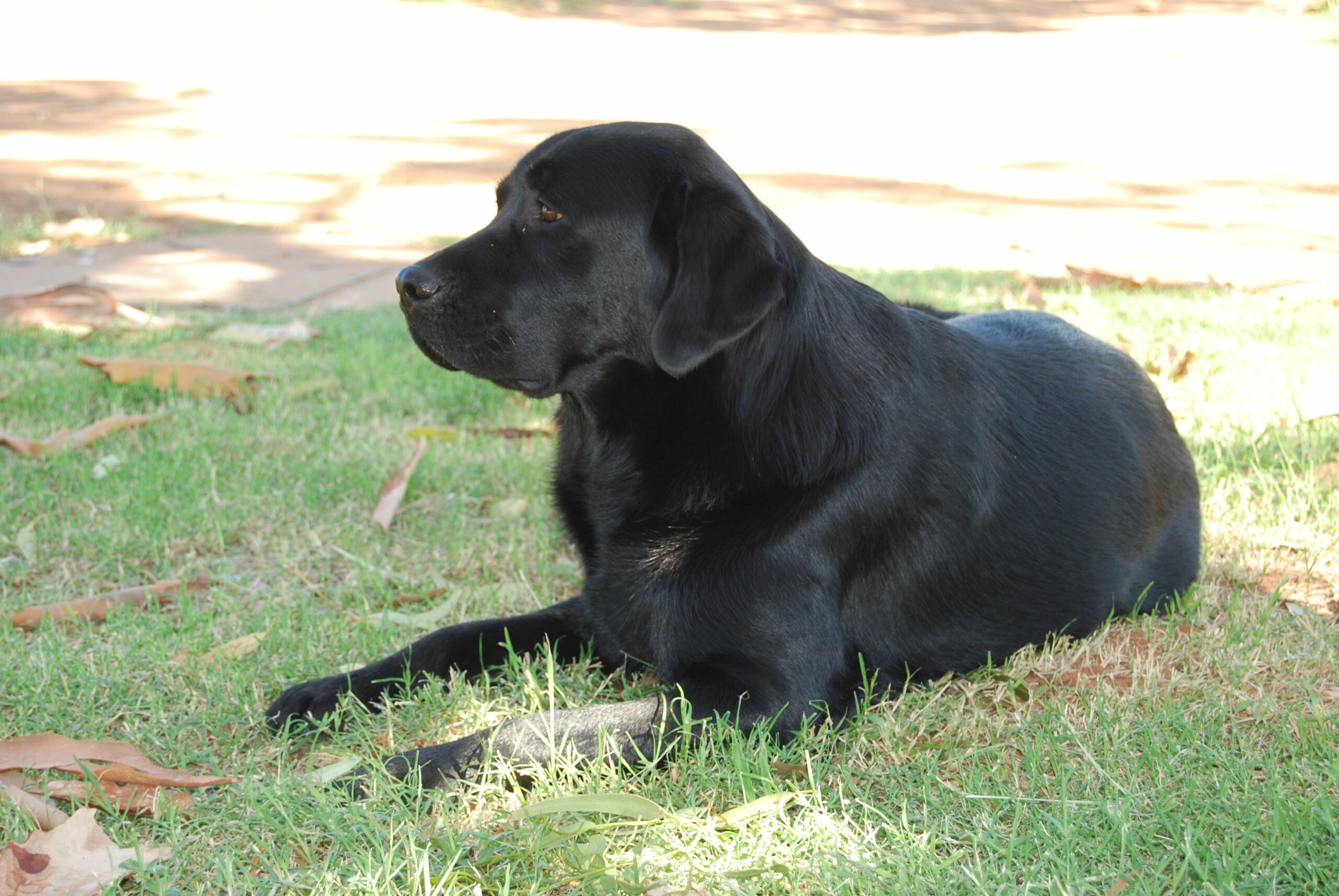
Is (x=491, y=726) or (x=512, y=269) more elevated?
(x=512, y=269)

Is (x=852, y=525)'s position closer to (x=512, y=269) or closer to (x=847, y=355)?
(x=847, y=355)

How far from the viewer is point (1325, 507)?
364 centimetres

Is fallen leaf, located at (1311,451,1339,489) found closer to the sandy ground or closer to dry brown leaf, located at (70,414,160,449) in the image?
the sandy ground

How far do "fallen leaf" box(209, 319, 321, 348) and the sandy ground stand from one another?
949mm

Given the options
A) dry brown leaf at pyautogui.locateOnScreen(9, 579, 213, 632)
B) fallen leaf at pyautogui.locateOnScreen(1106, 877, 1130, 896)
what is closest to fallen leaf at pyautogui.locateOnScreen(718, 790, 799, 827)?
fallen leaf at pyautogui.locateOnScreen(1106, 877, 1130, 896)

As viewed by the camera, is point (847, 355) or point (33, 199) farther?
point (33, 199)

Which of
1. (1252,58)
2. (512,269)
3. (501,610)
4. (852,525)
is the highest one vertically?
(1252,58)

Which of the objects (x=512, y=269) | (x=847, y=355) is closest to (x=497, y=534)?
(x=512, y=269)

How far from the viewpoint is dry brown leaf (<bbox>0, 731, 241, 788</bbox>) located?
2398 millimetres

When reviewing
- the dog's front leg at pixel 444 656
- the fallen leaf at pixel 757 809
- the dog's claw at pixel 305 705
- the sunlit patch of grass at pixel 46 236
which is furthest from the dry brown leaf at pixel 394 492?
the sunlit patch of grass at pixel 46 236

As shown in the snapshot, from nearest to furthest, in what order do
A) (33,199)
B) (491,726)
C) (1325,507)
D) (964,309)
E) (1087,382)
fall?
(491,726) < (1087,382) < (1325,507) < (964,309) < (33,199)

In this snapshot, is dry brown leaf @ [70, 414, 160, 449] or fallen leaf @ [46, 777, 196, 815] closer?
fallen leaf @ [46, 777, 196, 815]

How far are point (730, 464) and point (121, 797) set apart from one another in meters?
1.35

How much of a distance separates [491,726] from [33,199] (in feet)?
25.2
